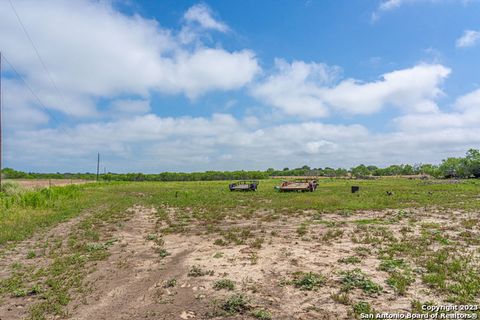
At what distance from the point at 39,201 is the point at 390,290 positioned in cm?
2144

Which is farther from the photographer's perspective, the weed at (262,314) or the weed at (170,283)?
the weed at (170,283)

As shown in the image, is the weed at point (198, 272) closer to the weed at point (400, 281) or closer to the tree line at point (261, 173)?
the weed at point (400, 281)

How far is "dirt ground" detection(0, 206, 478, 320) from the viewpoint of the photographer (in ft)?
17.1

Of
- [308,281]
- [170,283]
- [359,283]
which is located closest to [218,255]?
[170,283]

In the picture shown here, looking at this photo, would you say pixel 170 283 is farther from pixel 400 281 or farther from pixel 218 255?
pixel 400 281

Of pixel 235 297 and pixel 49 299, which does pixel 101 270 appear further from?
pixel 235 297

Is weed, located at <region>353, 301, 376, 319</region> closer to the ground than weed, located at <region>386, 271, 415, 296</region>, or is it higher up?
closer to the ground

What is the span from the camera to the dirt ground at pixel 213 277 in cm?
522

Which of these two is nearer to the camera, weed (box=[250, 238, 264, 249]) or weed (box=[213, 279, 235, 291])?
weed (box=[213, 279, 235, 291])

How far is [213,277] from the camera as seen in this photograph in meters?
6.77

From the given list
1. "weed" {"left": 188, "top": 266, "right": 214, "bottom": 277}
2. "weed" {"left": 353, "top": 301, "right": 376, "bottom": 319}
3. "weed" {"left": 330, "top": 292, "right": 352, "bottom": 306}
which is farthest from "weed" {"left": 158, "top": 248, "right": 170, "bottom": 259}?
"weed" {"left": 353, "top": 301, "right": 376, "bottom": 319}

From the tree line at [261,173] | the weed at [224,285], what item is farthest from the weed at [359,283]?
the tree line at [261,173]

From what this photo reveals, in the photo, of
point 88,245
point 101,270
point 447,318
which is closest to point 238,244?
point 101,270

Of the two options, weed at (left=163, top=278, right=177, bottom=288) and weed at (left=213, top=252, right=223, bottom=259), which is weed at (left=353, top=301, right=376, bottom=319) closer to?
weed at (left=163, top=278, right=177, bottom=288)
